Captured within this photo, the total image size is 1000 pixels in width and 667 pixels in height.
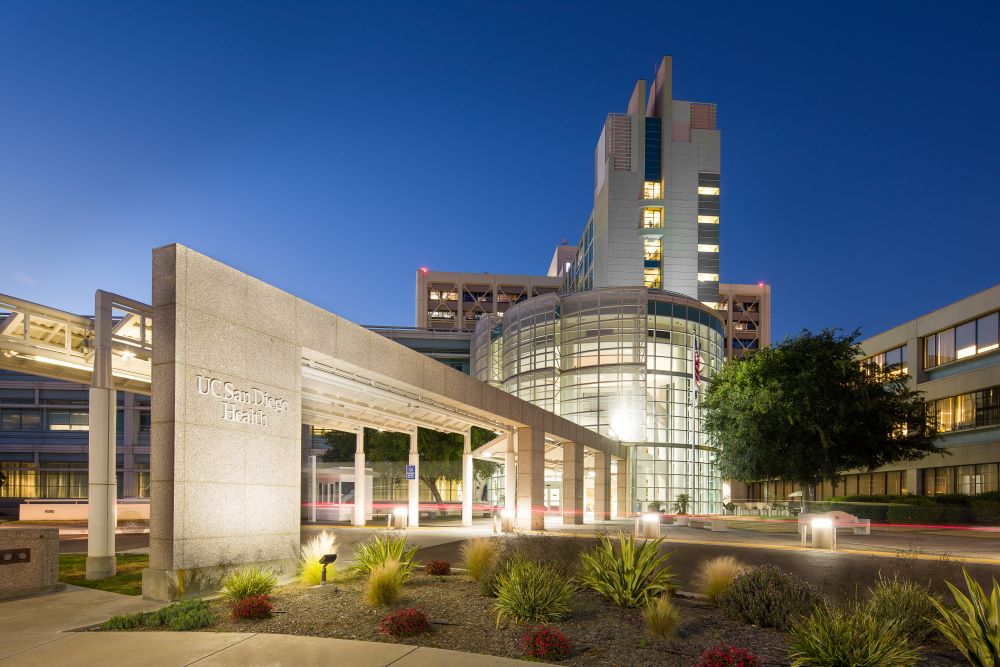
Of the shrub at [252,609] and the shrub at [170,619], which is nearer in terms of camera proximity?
the shrub at [170,619]

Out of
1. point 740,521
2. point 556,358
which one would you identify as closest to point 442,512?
point 556,358

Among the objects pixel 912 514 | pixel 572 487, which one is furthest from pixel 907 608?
pixel 912 514

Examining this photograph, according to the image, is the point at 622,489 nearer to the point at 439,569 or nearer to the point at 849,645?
the point at 439,569

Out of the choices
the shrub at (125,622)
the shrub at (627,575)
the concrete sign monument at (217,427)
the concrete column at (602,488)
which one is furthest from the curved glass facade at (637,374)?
the shrub at (125,622)

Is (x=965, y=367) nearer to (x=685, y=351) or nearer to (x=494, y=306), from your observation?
(x=685, y=351)

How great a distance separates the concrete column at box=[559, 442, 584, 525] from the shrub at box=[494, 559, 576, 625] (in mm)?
28550

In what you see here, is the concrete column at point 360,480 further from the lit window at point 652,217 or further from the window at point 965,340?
the lit window at point 652,217

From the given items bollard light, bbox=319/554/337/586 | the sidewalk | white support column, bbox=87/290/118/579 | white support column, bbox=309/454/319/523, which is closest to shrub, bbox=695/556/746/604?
the sidewalk

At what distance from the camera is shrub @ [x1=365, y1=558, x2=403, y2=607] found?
33.9 ft

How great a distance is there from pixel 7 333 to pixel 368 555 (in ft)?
33.7

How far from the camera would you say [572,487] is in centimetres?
3838

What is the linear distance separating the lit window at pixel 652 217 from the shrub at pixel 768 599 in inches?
3039

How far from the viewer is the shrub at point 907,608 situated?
30.0ft

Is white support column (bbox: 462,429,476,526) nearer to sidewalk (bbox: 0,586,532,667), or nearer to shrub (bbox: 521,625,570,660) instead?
sidewalk (bbox: 0,586,532,667)
